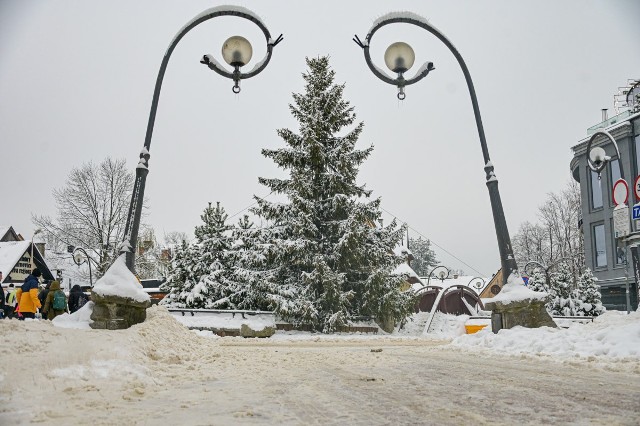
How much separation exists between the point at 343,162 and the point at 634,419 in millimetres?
20990

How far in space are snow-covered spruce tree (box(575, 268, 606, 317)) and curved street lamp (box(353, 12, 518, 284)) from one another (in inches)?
441

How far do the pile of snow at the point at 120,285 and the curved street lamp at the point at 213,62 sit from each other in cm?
Result: 89

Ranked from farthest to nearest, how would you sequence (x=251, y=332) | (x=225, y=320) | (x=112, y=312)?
(x=225, y=320) < (x=251, y=332) < (x=112, y=312)

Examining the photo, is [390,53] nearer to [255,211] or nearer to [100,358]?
[100,358]

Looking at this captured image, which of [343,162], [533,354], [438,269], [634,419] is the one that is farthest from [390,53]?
[438,269]

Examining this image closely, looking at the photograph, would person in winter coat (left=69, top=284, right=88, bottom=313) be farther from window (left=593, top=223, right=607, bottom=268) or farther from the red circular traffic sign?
window (left=593, top=223, right=607, bottom=268)

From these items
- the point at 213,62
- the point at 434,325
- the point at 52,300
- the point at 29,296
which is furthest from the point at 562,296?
the point at 29,296

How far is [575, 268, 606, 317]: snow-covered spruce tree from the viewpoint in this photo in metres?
21.5

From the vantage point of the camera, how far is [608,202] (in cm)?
3819

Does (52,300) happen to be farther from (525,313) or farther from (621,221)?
(621,221)

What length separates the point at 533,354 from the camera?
870cm

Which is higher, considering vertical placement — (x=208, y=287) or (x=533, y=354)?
(x=208, y=287)

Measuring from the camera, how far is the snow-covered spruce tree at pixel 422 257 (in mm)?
105125

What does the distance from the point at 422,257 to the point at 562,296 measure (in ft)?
270
